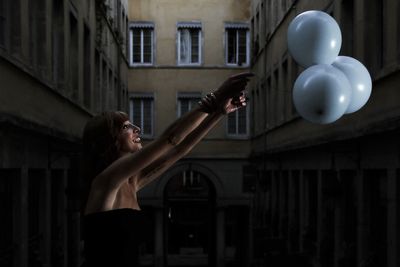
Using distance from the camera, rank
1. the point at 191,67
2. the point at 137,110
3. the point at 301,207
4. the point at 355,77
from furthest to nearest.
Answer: the point at 137,110 → the point at 191,67 → the point at 301,207 → the point at 355,77

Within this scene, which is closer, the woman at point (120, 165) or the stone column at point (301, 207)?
the woman at point (120, 165)

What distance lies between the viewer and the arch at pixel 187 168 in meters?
29.7

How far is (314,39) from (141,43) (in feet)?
84.2

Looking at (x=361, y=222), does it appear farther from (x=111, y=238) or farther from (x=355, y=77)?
(x=111, y=238)

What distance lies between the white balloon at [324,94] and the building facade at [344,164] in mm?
3653

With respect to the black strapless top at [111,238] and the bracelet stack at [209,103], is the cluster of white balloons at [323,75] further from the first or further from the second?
the black strapless top at [111,238]

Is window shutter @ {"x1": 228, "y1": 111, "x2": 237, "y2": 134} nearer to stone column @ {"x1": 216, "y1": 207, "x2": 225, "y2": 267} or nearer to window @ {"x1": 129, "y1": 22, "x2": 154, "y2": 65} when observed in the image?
stone column @ {"x1": 216, "y1": 207, "x2": 225, "y2": 267}

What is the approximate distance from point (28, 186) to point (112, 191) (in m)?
10.0

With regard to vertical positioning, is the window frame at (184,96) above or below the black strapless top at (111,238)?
above

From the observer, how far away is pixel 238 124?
3080 centimetres

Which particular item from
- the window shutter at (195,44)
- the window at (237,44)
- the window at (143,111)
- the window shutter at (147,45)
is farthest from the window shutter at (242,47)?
the window at (143,111)

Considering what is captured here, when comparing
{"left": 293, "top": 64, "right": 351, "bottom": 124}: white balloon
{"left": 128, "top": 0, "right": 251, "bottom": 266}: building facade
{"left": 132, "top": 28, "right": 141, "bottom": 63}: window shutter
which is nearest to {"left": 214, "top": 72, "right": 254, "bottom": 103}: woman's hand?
{"left": 293, "top": 64, "right": 351, "bottom": 124}: white balloon

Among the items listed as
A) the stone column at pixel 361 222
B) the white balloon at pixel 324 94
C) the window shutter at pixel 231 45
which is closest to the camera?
the white balloon at pixel 324 94

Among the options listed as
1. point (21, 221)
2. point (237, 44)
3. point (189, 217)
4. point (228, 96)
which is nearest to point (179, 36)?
point (237, 44)
